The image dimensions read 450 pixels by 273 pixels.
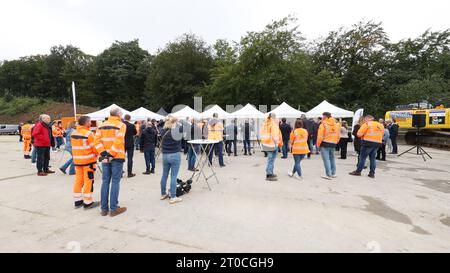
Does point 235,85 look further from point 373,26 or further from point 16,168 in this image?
point 373,26

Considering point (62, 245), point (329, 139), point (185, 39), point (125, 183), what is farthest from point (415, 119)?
point (185, 39)

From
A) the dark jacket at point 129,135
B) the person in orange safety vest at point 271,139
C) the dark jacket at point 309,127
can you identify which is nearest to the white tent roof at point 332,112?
the dark jacket at point 309,127

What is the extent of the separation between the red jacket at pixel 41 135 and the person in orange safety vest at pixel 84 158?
12.0ft

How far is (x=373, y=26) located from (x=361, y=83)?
6485mm

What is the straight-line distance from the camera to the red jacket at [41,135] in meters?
6.91

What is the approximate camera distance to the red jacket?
22.7ft

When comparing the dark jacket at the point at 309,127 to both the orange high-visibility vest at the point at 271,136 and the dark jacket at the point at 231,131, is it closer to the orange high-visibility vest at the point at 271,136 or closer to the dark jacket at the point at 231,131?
the dark jacket at the point at 231,131

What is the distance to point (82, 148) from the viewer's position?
427 centimetres

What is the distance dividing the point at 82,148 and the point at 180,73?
91.8 ft

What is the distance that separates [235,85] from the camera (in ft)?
66.9

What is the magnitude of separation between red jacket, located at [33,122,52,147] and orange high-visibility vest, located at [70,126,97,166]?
12.2ft

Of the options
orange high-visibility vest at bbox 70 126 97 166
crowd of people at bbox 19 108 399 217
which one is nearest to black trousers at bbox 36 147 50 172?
crowd of people at bbox 19 108 399 217
